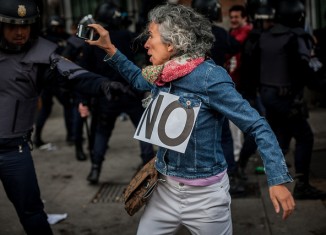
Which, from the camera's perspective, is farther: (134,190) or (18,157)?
(18,157)

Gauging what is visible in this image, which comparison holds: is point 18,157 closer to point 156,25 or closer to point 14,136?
point 14,136

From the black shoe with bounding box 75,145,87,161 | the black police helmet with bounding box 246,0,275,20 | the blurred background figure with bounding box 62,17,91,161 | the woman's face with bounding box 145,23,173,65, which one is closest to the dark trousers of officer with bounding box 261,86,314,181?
the black police helmet with bounding box 246,0,275,20

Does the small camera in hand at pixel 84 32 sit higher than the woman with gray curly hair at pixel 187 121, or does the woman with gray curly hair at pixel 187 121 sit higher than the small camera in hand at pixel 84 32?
the small camera in hand at pixel 84 32

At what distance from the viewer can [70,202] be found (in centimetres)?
528

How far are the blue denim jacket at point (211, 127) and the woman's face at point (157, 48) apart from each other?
14cm

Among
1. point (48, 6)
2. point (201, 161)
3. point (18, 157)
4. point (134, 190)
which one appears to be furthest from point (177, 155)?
point (48, 6)

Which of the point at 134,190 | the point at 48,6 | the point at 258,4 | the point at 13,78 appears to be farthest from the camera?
the point at 48,6

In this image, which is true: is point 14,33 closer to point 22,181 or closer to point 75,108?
point 22,181

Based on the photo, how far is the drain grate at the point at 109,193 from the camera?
208 inches

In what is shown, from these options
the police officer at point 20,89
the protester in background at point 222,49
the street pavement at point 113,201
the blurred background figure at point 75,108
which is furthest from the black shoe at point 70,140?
the police officer at point 20,89

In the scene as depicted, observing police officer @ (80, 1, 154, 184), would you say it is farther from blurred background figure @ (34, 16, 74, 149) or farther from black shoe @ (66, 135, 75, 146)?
black shoe @ (66, 135, 75, 146)

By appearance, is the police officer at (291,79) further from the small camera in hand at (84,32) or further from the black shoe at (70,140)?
the black shoe at (70,140)

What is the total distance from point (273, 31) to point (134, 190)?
277 cm

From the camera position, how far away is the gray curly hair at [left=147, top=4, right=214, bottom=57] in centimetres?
255
